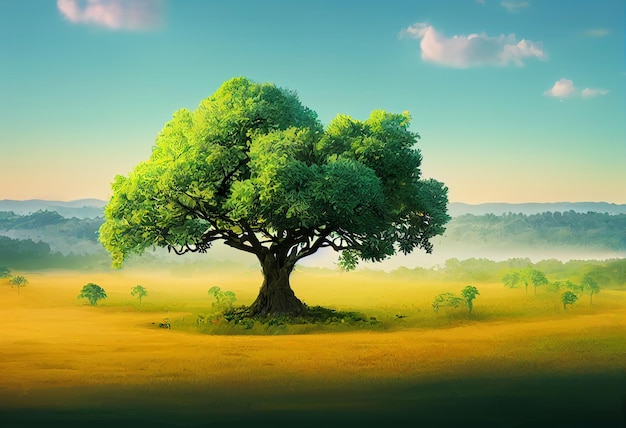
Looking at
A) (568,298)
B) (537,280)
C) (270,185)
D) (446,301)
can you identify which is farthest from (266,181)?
(537,280)

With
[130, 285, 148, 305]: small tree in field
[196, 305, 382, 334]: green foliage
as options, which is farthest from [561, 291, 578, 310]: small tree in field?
[130, 285, 148, 305]: small tree in field

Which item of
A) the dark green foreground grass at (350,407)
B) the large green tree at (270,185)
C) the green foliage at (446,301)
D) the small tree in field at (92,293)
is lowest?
the dark green foreground grass at (350,407)

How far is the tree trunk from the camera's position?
30.3m

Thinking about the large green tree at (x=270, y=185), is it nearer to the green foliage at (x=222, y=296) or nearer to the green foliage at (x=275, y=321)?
the green foliage at (x=275, y=321)

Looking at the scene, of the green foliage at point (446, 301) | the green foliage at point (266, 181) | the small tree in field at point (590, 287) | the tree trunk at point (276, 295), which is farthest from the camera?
the small tree in field at point (590, 287)

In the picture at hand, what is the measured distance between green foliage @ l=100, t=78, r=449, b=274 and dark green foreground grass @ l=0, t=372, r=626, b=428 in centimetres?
1219

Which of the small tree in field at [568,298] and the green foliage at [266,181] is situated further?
the small tree in field at [568,298]

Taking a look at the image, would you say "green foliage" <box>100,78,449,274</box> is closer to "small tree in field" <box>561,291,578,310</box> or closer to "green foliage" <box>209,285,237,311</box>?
"green foliage" <box>209,285,237,311</box>

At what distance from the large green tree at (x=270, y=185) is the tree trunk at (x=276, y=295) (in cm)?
5

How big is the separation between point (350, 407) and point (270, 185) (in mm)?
14181

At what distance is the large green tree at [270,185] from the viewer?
84.6 feet

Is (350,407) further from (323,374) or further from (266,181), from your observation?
(266,181)

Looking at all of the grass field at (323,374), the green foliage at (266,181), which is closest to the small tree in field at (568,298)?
the grass field at (323,374)

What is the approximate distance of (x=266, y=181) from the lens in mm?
25344
